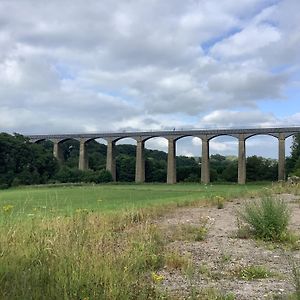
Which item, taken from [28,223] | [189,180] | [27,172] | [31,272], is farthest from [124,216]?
[189,180]

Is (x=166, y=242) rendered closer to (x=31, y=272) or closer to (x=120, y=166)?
(x=31, y=272)

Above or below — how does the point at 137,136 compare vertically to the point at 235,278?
above

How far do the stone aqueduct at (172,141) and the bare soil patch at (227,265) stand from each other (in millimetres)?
67992

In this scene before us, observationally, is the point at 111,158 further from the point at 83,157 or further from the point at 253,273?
the point at 253,273

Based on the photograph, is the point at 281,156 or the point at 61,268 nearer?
the point at 61,268

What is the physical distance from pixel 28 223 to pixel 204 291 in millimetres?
2572

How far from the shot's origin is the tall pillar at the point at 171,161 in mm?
84562

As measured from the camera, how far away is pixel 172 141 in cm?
8681

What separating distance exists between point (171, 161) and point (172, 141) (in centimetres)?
391

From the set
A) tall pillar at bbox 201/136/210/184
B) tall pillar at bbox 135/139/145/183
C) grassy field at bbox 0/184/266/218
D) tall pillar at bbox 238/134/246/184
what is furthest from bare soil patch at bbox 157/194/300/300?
tall pillar at bbox 135/139/145/183

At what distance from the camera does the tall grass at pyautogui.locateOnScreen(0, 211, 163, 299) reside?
12.2 feet

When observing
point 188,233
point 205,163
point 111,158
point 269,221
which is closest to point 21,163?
point 111,158

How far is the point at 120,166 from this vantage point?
101 meters

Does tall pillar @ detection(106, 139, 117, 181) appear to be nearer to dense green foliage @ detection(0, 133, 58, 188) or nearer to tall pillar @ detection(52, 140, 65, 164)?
dense green foliage @ detection(0, 133, 58, 188)
